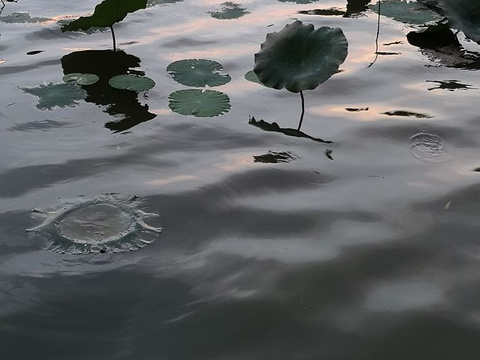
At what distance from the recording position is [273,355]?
1177 mm

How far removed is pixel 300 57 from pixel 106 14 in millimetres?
1035

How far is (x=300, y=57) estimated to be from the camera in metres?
2.15

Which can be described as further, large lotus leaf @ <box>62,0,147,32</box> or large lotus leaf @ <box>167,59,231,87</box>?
large lotus leaf @ <box>62,0,147,32</box>

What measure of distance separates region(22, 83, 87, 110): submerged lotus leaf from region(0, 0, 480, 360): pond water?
19 mm

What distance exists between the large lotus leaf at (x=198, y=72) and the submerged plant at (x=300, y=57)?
0.31 metres

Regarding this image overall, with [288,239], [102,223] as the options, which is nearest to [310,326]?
[288,239]

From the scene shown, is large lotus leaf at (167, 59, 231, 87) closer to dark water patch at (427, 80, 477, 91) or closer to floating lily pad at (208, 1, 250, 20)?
floating lily pad at (208, 1, 250, 20)

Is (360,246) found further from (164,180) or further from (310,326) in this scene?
(164,180)

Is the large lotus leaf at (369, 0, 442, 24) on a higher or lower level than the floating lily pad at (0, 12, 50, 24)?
lower

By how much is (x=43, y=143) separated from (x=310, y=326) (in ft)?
3.76

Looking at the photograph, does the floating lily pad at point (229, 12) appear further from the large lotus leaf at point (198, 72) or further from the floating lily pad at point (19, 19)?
the floating lily pad at point (19, 19)

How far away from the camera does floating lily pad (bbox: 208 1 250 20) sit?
319cm

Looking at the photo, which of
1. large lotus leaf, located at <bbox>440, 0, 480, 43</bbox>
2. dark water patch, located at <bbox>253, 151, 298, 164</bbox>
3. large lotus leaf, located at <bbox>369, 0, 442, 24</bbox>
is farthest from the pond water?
large lotus leaf, located at <bbox>369, 0, 442, 24</bbox>

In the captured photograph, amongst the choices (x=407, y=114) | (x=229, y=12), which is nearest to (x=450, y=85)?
(x=407, y=114)
